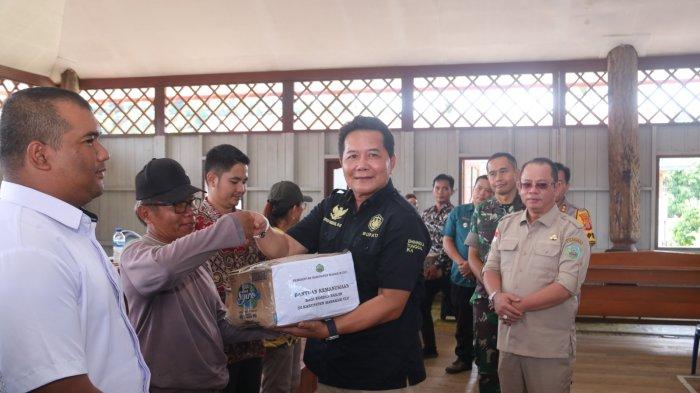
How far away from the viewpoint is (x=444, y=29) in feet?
23.1

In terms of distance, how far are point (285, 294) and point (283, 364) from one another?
1209 mm

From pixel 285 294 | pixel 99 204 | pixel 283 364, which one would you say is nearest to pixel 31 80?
pixel 99 204

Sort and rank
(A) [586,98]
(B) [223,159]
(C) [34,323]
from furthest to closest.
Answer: (A) [586,98] → (B) [223,159] → (C) [34,323]

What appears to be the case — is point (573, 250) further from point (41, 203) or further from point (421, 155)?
point (421, 155)

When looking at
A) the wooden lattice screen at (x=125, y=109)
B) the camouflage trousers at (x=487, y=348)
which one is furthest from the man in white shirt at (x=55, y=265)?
the wooden lattice screen at (x=125, y=109)

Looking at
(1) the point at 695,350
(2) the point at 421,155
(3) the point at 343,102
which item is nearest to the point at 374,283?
(1) the point at 695,350

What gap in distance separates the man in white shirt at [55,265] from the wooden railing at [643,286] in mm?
4558

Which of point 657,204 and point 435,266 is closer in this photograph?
Answer: point 435,266

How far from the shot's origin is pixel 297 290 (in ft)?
3.96

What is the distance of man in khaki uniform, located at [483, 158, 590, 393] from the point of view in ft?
6.77

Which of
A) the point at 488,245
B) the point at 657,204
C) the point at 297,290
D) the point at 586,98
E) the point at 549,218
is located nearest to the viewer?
the point at 297,290

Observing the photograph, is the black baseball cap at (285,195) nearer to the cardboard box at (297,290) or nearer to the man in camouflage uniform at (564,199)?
the cardboard box at (297,290)

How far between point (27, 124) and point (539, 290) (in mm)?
1843

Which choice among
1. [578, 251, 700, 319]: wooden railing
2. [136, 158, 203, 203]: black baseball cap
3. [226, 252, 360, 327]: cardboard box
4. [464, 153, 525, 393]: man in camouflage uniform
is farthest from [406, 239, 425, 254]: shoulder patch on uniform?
[578, 251, 700, 319]: wooden railing
